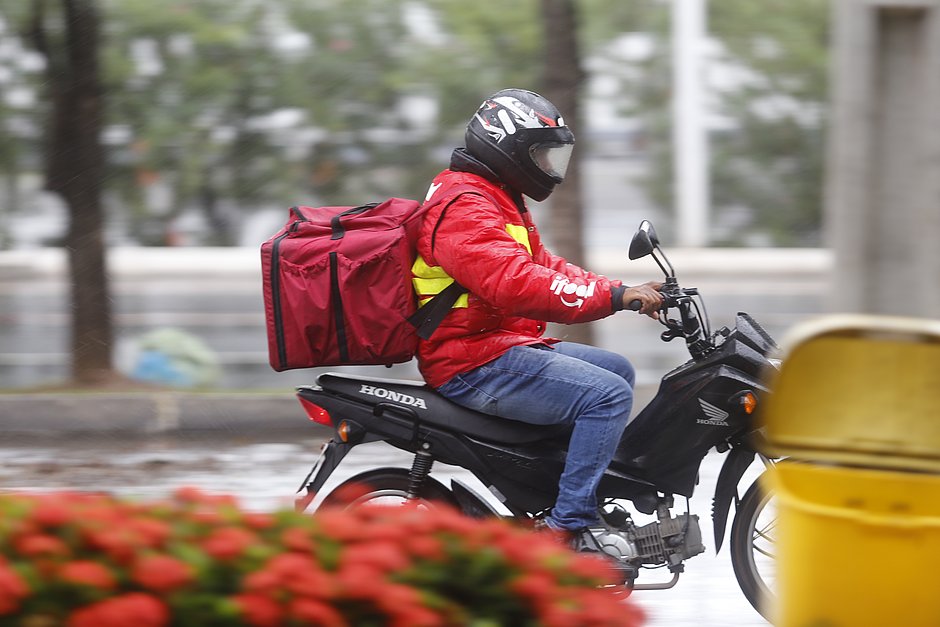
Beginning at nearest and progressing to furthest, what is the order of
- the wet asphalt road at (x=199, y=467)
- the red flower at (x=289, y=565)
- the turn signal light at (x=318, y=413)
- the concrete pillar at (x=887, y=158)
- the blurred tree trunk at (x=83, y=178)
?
the red flower at (x=289, y=565) < the turn signal light at (x=318, y=413) < the concrete pillar at (x=887, y=158) < the wet asphalt road at (x=199, y=467) < the blurred tree trunk at (x=83, y=178)

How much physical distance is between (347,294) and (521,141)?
78 cm

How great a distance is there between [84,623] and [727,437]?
2.69 meters

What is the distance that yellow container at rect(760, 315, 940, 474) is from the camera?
302cm

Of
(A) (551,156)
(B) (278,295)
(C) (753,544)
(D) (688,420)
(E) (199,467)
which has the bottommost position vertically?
(E) (199,467)

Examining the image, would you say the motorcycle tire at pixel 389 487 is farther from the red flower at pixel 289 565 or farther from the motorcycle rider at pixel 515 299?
the red flower at pixel 289 565

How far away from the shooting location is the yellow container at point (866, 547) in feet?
9.78

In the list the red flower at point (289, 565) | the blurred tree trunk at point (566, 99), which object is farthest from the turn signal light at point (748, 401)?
the blurred tree trunk at point (566, 99)

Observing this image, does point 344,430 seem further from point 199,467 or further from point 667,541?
point 199,467

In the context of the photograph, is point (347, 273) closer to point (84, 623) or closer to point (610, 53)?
point (84, 623)

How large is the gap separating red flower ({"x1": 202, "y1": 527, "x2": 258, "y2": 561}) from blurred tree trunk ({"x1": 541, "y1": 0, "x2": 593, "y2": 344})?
661cm

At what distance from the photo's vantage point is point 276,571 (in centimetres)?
272

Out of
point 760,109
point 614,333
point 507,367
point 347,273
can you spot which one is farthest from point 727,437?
point 760,109

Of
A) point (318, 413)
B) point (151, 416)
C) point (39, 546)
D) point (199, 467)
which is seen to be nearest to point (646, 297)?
point (318, 413)

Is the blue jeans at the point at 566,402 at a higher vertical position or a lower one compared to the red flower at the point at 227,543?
lower
